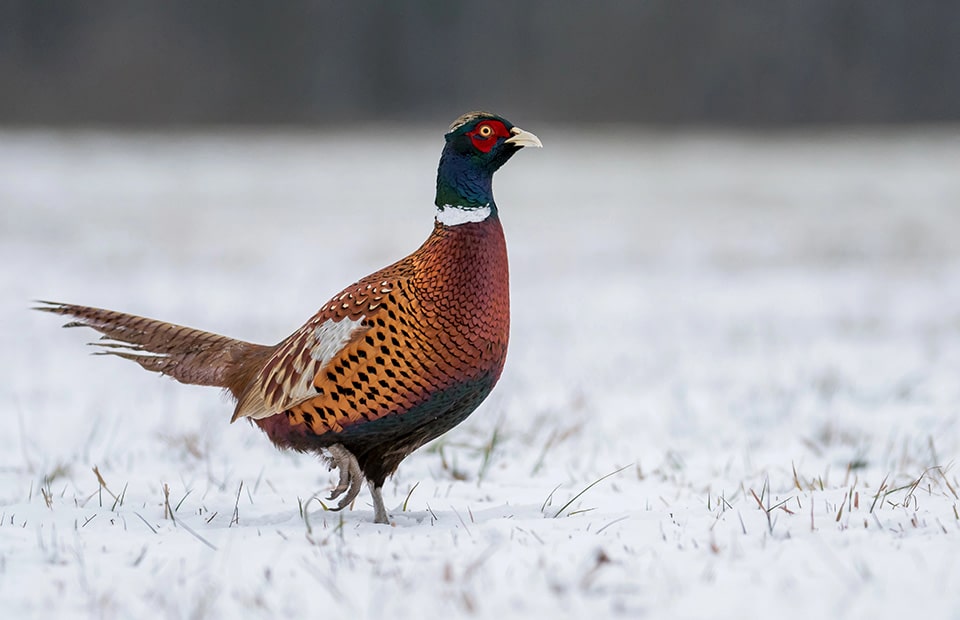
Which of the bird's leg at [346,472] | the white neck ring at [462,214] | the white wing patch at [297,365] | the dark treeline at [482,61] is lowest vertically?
the bird's leg at [346,472]

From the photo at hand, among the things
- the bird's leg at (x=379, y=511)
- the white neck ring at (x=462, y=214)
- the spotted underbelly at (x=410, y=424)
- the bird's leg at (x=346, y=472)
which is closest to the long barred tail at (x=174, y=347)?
the spotted underbelly at (x=410, y=424)

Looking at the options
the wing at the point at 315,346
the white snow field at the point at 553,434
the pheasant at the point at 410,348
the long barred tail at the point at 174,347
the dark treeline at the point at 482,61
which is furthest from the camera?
the dark treeline at the point at 482,61

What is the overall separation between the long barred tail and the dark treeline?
2358cm

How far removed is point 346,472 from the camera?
12.1 feet

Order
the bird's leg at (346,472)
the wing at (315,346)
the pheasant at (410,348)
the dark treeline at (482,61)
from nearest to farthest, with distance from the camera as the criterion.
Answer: the pheasant at (410,348), the wing at (315,346), the bird's leg at (346,472), the dark treeline at (482,61)

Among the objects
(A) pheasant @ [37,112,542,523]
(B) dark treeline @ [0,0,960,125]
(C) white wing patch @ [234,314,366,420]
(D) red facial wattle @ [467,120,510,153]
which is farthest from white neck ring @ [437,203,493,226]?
(B) dark treeline @ [0,0,960,125]

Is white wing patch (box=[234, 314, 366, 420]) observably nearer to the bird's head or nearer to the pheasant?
the pheasant

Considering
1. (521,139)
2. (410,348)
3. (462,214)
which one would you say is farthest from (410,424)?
(521,139)

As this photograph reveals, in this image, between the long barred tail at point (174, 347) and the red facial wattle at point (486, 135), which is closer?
the red facial wattle at point (486, 135)

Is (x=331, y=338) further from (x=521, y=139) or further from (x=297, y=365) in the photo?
(x=521, y=139)

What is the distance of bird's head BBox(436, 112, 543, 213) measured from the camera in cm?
359

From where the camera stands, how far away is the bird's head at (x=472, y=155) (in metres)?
3.59

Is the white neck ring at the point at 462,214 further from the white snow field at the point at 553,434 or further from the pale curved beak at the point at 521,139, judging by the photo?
the white snow field at the point at 553,434

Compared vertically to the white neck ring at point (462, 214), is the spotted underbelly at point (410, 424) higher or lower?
lower
